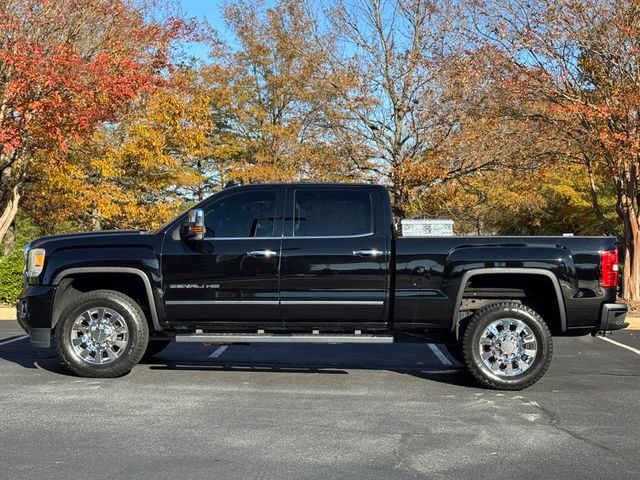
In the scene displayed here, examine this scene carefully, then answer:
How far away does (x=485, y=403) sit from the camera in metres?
5.98

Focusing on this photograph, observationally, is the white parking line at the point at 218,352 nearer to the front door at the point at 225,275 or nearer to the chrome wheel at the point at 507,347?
the front door at the point at 225,275

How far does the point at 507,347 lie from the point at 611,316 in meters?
1.04

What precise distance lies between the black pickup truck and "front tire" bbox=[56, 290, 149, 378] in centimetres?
1

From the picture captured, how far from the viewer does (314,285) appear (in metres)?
6.57

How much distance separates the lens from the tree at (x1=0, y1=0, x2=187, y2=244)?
12617 millimetres

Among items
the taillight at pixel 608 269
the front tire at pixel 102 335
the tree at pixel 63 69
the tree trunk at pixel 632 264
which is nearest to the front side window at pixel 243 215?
the front tire at pixel 102 335

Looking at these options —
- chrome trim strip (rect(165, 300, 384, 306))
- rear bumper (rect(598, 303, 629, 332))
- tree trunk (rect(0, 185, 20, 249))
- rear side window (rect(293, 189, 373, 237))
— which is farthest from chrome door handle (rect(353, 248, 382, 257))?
tree trunk (rect(0, 185, 20, 249))

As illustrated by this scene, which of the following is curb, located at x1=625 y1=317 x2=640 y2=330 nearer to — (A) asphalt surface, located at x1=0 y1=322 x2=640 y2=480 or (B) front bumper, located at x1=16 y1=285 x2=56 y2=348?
(A) asphalt surface, located at x1=0 y1=322 x2=640 y2=480

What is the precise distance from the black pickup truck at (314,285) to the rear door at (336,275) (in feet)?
0.04

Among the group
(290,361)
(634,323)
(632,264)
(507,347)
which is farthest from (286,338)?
(632,264)

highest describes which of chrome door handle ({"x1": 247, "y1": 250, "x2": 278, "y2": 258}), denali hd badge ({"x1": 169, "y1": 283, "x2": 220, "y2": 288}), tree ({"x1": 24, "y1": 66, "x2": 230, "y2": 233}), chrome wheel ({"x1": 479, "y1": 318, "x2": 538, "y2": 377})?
tree ({"x1": 24, "y1": 66, "x2": 230, "y2": 233})

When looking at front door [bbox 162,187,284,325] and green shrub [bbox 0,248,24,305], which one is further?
green shrub [bbox 0,248,24,305]

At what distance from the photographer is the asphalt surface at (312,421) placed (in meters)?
4.24

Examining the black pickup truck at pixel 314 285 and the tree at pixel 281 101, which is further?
the tree at pixel 281 101
